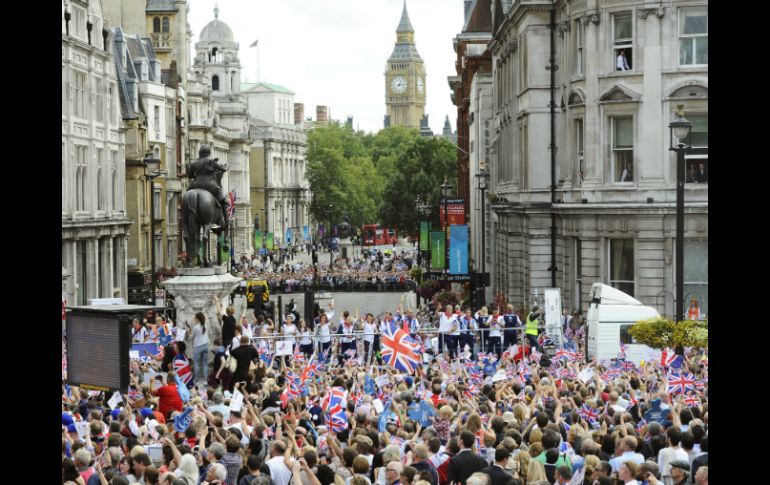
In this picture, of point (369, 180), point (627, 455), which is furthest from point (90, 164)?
point (369, 180)

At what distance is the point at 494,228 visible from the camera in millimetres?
61625

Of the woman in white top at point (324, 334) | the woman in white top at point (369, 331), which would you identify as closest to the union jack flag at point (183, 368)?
the woman in white top at point (324, 334)

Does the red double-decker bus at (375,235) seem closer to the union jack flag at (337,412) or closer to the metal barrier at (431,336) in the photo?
the metal barrier at (431,336)

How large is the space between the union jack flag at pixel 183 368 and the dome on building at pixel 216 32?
152m

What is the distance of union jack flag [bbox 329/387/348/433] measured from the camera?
52.2 ft

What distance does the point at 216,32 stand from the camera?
172000mm

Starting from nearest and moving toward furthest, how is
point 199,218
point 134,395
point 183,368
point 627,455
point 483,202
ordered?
point 627,455, point 134,395, point 183,368, point 199,218, point 483,202

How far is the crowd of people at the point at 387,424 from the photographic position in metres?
11.9

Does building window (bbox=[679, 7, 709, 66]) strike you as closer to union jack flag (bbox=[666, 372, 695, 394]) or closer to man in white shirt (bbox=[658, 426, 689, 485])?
union jack flag (bbox=[666, 372, 695, 394])

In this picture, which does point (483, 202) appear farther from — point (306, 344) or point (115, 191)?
point (306, 344)

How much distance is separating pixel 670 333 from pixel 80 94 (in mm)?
34637
